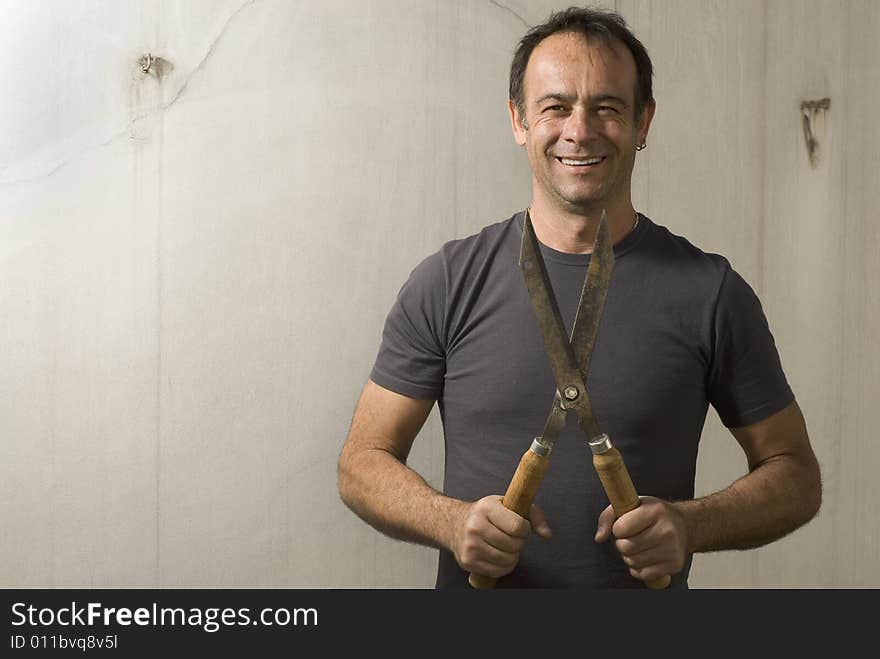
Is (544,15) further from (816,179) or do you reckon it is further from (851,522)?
(851,522)

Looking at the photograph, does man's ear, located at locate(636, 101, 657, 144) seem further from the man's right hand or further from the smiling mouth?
the man's right hand

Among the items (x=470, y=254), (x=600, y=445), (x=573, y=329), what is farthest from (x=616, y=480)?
(x=470, y=254)

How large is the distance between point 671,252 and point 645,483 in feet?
0.94

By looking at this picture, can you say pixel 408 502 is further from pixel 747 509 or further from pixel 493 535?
pixel 747 509

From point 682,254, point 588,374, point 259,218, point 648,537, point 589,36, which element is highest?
point 589,36

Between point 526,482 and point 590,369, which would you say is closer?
point 526,482

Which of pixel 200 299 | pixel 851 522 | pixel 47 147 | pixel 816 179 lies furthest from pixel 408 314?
pixel 851 522

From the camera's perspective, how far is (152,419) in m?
1.37

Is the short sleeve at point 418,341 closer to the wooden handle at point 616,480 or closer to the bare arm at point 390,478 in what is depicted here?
the bare arm at point 390,478

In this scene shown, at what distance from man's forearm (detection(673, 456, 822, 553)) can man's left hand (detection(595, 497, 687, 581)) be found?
0.07 m

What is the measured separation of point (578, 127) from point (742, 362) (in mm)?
341

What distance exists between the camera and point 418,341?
44.5 inches

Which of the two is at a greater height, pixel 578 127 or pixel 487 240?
pixel 578 127

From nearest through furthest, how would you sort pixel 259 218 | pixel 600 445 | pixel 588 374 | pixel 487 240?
pixel 600 445 < pixel 588 374 < pixel 487 240 < pixel 259 218
